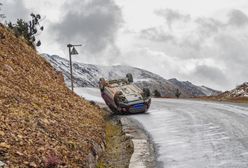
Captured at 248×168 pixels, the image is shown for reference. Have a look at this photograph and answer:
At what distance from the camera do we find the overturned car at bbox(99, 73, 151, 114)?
31781mm

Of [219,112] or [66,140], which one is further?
[219,112]

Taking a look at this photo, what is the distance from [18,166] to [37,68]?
43.7 feet

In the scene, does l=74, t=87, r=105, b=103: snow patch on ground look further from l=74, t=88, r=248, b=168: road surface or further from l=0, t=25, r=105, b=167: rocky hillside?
l=0, t=25, r=105, b=167: rocky hillside

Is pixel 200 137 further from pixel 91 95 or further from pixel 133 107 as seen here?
pixel 91 95

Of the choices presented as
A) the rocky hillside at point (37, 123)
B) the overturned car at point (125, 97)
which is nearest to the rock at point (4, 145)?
the rocky hillside at point (37, 123)

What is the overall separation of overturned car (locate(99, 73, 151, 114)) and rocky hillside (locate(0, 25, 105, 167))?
29.6ft

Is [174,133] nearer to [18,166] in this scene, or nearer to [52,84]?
[52,84]

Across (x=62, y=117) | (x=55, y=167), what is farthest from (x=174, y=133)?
(x=55, y=167)

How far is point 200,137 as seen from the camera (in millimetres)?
19078

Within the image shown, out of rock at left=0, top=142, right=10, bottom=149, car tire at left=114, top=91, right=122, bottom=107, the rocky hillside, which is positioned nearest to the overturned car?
car tire at left=114, top=91, right=122, bottom=107

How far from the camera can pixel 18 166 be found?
435 inches

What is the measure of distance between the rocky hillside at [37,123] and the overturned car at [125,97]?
9.03 m

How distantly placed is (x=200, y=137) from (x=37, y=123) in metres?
7.07

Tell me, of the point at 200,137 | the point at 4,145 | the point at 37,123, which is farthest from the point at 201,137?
the point at 4,145
